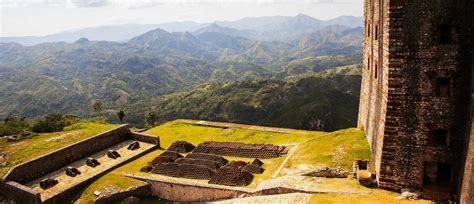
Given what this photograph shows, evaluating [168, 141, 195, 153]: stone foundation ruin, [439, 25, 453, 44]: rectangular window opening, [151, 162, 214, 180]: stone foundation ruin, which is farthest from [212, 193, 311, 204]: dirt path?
[168, 141, 195, 153]: stone foundation ruin

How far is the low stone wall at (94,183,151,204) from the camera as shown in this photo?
27.8 metres

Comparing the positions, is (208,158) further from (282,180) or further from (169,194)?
(282,180)

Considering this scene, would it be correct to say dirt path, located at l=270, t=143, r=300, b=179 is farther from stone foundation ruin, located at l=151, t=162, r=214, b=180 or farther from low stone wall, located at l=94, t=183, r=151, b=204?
low stone wall, located at l=94, t=183, r=151, b=204

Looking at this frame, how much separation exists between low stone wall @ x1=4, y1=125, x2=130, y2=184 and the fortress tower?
2751 centimetres

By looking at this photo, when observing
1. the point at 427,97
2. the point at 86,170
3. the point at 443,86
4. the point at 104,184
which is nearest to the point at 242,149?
the point at 104,184

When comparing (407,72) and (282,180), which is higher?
(407,72)

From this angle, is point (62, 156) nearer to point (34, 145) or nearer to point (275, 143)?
point (34, 145)

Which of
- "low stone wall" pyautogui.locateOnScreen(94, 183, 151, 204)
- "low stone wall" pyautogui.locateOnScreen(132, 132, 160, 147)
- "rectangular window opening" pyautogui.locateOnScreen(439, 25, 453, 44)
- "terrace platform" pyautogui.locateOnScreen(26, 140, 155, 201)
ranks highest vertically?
"rectangular window opening" pyautogui.locateOnScreen(439, 25, 453, 44)

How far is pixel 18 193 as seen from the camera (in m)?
28.4

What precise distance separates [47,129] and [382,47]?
4568cm

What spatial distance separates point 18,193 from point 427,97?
2898 cm

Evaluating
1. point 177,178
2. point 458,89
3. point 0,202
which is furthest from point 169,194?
point 458,89

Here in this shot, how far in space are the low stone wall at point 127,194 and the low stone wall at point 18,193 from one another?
4.30 metres

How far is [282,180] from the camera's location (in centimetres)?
2519
